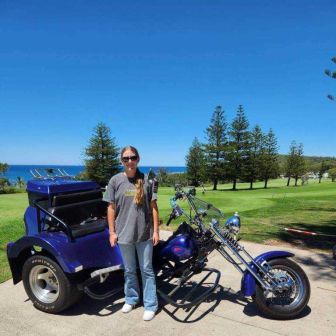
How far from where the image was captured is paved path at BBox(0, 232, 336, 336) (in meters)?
3.81

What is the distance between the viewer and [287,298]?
13.5 ft

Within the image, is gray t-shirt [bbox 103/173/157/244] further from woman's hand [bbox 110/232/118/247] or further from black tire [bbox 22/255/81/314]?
black tire [bbox 22/255/81/314]

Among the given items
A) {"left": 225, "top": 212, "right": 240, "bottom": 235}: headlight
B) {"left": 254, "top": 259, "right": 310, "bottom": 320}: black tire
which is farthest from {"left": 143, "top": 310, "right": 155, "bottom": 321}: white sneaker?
{"left": 225, "top": 212, "right": 240, "bottom": 235}: headlight

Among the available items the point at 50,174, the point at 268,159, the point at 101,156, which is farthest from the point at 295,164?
the point at 50,174

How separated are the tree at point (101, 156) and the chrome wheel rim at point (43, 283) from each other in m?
47.0

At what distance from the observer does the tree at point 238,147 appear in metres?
48.1

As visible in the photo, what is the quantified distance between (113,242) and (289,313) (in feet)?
6.86

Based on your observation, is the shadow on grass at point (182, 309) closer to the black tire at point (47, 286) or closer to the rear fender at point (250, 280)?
the black tire at point (47, 286)

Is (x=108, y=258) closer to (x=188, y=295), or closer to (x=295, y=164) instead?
(x=188, y=295)

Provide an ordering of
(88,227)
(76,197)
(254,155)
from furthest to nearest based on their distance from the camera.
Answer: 1. (254,155)
2. (76,197)
3. (88,227)

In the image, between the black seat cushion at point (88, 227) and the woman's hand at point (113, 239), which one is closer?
the woman's hand at point (113, 239)

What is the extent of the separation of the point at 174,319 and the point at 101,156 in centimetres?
4930

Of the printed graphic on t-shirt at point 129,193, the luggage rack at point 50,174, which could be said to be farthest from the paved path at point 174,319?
the luggage rack at point 50,174

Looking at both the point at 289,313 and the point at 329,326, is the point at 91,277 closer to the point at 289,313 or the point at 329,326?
the point at 289,313
